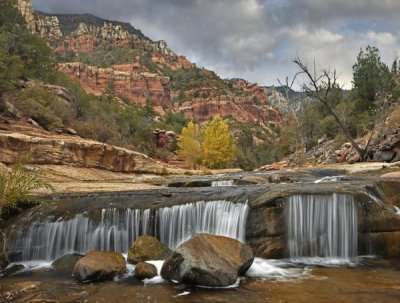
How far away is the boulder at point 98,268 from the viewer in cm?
1110

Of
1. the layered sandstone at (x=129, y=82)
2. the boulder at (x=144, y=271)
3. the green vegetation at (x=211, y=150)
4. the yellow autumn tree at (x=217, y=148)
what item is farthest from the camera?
the layered sandstone at (x=129, y=82)

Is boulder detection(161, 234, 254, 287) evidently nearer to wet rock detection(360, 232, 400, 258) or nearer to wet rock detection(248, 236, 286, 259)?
wet rock detection(248, 236, 286, 259)

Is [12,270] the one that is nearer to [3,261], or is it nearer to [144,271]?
[3,261]

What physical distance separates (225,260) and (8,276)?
22.4 feet

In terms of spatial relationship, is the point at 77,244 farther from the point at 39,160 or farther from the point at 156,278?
the point at 39,160

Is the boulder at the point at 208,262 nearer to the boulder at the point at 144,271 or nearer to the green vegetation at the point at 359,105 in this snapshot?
the boulder at the point at 144,271

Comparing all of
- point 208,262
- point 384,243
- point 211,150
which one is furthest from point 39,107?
point 211,150

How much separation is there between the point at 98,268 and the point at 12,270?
3916mm

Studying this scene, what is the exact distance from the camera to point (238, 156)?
258ft

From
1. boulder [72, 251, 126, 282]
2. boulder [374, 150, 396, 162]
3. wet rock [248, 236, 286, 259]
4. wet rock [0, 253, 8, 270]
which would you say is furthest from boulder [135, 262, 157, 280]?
boulder [374, 150, 396, 162]

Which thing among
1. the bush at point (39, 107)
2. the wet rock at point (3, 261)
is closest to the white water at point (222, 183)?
the wet rock at point (3, 261)

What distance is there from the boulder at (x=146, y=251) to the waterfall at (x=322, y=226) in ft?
13.4

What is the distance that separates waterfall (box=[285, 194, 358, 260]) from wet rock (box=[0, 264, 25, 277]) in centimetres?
877

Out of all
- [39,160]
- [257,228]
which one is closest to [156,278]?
[257,228]
